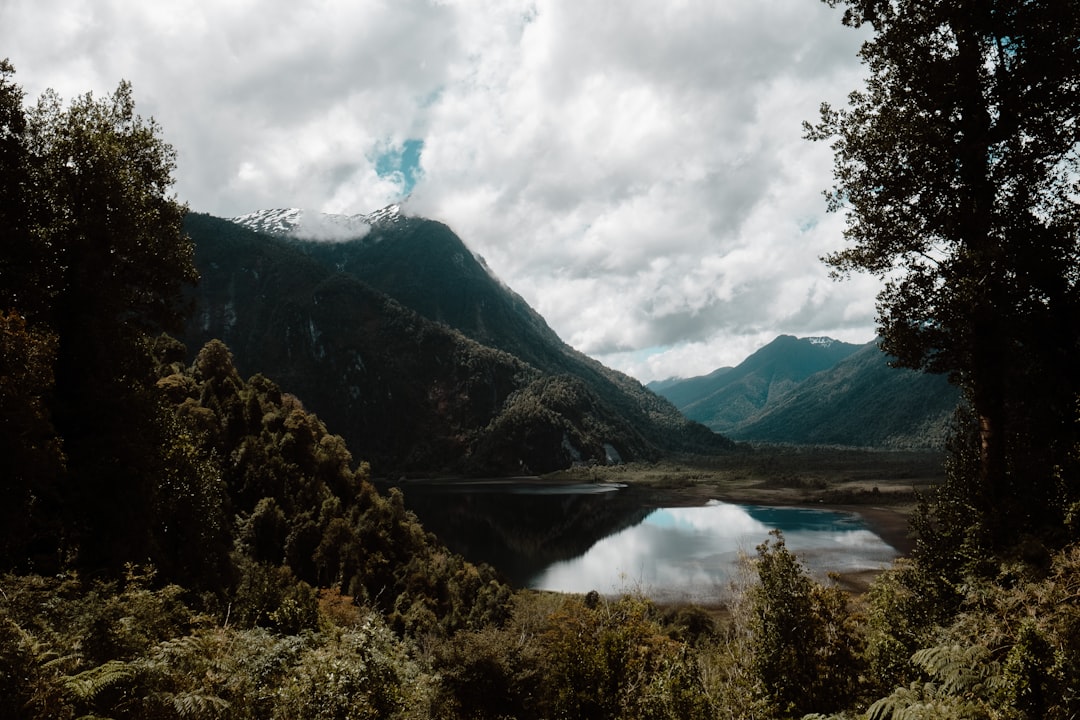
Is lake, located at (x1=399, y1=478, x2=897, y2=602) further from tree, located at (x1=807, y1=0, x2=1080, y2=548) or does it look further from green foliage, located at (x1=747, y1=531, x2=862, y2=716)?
tree, located at (x1=807, y1=0, x2=1080, y2=548)

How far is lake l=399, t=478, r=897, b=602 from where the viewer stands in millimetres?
60438

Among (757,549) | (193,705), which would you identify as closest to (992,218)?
(757,549)

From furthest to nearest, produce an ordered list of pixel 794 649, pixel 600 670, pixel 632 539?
pixel 632 539
pixel 600 670
pixel 794 649

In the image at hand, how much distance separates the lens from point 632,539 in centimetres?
8469

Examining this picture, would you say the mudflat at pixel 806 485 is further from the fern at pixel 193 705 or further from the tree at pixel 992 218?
the fern at pixel 193 705

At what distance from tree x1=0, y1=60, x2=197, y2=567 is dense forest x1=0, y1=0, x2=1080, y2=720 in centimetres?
6

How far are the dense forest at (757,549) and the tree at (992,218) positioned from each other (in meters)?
0.04

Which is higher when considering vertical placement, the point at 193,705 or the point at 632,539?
the point at 193,705

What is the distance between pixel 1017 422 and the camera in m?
10.8

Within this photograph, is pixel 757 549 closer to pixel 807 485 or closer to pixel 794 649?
pixel 794 649

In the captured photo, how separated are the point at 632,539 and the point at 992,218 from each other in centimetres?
8130

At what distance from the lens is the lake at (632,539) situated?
60.4 metres

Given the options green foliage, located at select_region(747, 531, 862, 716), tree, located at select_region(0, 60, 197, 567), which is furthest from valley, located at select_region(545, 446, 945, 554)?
tree, located at select_region(0, 60, 197, 567)

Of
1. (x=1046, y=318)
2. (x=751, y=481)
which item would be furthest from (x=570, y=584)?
(x=751, y=481)
